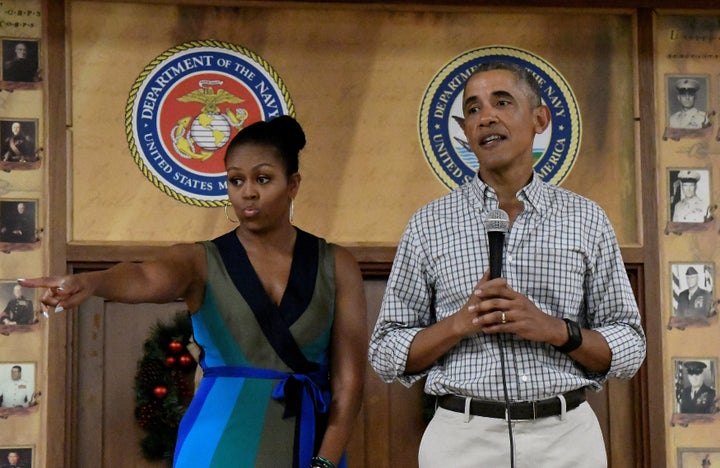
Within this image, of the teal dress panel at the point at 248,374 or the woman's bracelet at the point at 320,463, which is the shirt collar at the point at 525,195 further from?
the woman's bracelet at the point at 320,463

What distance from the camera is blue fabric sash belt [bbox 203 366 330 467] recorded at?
2.64 meters

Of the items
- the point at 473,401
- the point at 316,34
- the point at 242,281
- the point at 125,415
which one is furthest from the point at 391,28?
the point at 473,401

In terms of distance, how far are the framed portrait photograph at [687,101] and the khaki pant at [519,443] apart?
2524mm

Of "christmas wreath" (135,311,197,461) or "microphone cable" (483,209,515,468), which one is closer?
"microphone cable" (483,209,515,468)

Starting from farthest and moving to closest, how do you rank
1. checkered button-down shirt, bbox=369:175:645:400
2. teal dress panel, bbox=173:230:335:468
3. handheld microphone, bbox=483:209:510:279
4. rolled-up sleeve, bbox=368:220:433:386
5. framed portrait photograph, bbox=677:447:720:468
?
framed portrait photograph, bbox=677:447:720:468 → teal dress panel, bbox=173:230:335:468 → rolled-up sleeve, bbox=368:220:433:386 → checkered button-down shirt, bbox=369:175:645:400 → handheld microphone, bbox=483:209:510:279

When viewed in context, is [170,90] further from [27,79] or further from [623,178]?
[623,178]

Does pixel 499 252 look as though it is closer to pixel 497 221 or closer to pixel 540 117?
pixel 497 221

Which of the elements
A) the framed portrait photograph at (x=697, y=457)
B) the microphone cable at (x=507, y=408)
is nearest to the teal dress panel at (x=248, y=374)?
the microphone cable at (x=507, y=408)

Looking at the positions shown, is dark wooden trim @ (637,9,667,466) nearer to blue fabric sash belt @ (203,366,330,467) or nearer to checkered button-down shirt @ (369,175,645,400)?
checkered button-down shirt @ (369,175,645,400)

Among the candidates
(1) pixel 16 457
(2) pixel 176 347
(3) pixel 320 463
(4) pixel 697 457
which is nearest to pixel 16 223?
(2) pixel 176 347

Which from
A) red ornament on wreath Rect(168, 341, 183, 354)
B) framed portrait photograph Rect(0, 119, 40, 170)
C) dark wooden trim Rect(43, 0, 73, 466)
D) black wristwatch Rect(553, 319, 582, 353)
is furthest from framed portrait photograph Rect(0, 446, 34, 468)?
black wristwatch Rect(553, 319, 582, 353)

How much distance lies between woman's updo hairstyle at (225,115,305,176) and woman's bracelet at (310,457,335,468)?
0.70 m

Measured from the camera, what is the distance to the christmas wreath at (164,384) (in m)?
4.33

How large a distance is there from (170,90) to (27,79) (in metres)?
0.55
